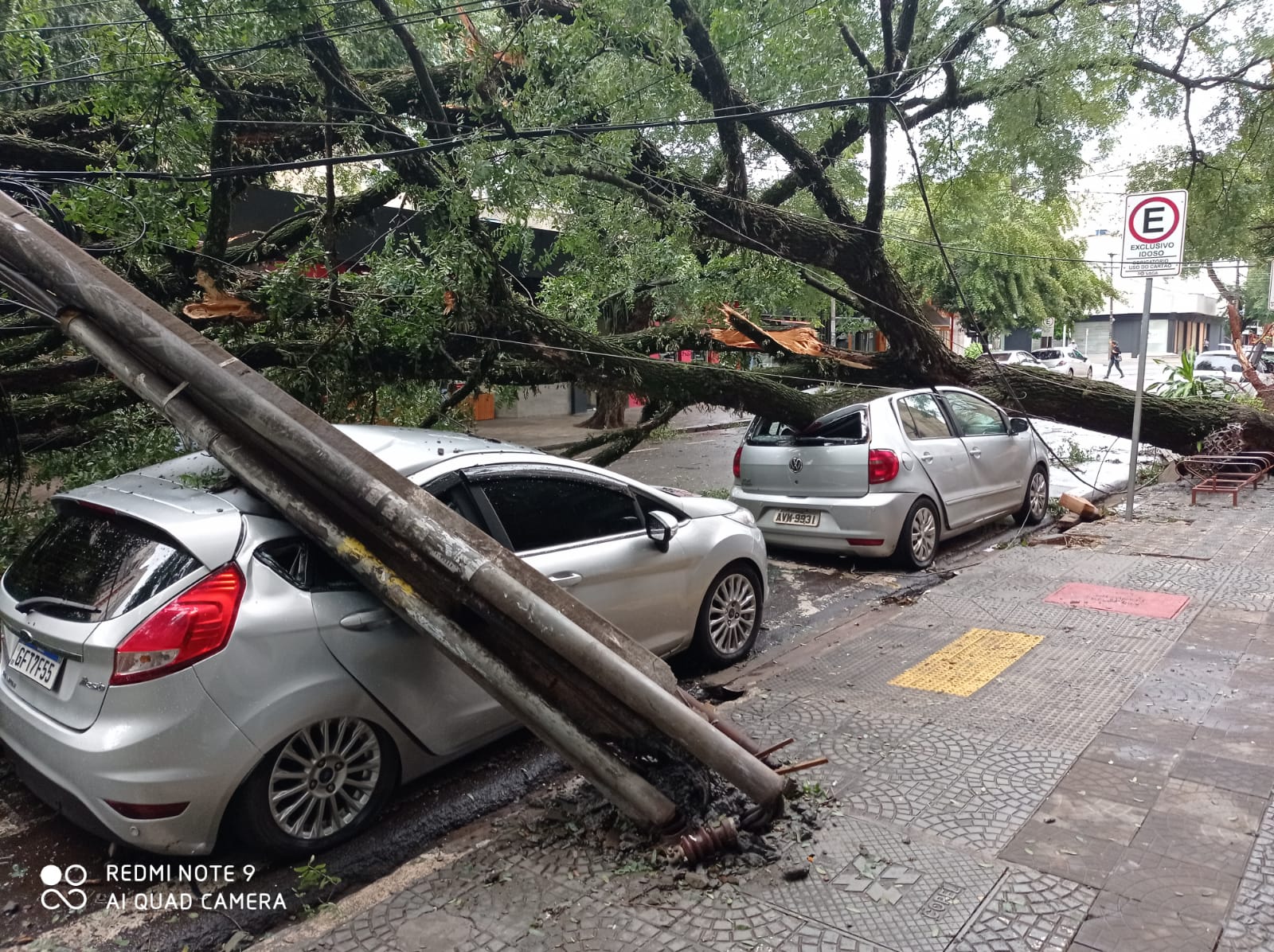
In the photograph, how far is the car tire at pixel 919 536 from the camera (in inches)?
299

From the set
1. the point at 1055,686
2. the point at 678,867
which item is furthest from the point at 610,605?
the point at 1055,686

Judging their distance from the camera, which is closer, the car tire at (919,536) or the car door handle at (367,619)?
the car door handle at (367,619)

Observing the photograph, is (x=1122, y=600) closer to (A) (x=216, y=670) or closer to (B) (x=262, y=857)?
(B) (x=262, y=857)

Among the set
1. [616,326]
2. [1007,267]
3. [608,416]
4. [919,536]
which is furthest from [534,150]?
[1007,267]

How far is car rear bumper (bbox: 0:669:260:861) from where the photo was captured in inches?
119

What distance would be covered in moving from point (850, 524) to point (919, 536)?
2.32ft

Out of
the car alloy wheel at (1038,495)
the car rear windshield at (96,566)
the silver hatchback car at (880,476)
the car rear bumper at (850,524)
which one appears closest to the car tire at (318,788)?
the car rear windshield at (96,566)

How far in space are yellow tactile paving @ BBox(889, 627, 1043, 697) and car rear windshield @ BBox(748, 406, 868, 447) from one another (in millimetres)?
2320

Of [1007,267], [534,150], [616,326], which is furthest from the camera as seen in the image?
[1007,267]

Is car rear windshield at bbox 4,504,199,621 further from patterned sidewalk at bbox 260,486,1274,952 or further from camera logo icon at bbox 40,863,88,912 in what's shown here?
patterned sidewalk at bbox 260,486,1274,952

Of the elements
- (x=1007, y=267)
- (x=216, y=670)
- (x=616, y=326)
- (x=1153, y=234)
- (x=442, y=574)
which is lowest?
(x=216, y=670)

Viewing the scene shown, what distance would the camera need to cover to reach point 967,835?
3.34 m

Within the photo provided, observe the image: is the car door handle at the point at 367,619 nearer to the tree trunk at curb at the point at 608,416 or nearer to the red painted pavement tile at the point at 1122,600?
the red painted pavement tile at the point at 1122,600

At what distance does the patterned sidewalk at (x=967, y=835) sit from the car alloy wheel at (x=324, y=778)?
44 centimetres
